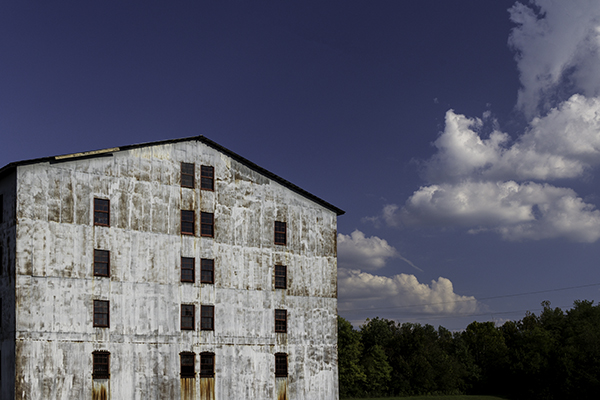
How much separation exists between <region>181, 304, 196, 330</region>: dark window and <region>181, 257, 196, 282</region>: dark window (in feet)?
5.54

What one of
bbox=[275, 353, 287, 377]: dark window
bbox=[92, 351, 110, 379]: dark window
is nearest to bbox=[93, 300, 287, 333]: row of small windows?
bbox=[92, 351, 110, 379]: dark window

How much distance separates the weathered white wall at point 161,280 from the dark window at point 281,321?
428mm

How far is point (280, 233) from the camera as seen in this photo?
42.2 metres

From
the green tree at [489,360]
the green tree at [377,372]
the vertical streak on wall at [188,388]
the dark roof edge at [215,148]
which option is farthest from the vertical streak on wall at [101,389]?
the green tree at [489,360]

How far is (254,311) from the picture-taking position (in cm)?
4000

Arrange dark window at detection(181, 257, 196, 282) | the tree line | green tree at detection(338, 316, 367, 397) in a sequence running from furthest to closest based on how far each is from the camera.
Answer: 1. green tree at detection(338, 316, 367, 397)
2. the tree line
3. dark window at detection(181, 257, 196, 282)

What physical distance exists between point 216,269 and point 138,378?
8182 mm

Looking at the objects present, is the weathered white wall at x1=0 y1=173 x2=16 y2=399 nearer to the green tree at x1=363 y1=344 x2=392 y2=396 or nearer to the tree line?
the tree line

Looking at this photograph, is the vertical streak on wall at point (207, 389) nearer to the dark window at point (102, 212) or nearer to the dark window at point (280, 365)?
the dark window at point (280, 365)

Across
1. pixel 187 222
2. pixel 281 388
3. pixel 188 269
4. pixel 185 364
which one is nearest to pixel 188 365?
pixel 185 364

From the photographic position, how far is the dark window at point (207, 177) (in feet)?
129

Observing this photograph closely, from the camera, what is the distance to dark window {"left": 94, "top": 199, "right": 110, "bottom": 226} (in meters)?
35.0

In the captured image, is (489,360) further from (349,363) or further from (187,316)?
(187,316)

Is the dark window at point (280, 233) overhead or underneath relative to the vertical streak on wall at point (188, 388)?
overhead
